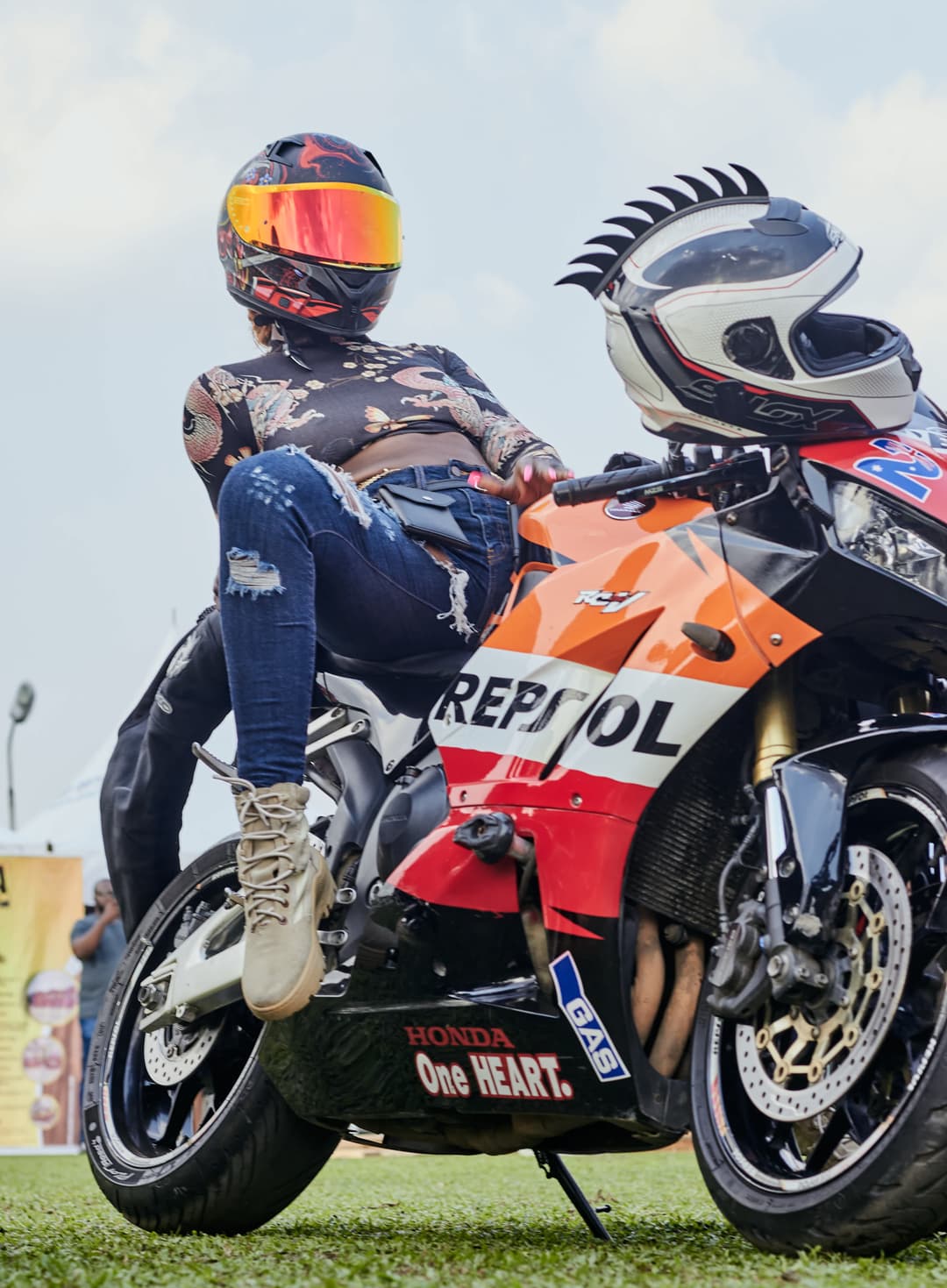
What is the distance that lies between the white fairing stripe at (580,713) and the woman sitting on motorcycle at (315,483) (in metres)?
0.35

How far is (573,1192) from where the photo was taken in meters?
3.60

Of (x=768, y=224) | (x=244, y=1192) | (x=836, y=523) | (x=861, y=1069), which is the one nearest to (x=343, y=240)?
(x=768, y=224)

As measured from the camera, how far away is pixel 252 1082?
3.84 m

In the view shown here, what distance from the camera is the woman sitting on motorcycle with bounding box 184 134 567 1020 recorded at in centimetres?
339

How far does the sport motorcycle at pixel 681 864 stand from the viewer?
255 cm

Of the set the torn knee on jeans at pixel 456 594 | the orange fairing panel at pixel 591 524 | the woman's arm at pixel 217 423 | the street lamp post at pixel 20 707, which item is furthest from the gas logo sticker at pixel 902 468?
the street lamp post at pixel 20 707

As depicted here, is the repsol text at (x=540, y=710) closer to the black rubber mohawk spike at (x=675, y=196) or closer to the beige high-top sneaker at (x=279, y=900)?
the beige high-top sneaker at (x=279, y=900)

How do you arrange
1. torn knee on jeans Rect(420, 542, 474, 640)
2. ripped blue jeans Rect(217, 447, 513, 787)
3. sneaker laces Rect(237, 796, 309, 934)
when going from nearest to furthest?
sneaker laces Rect(237, 796, 309, 934) < ripped blue jeans Rect(217, 447, 513, 787) < torn knee on jeans Rect(420, 542, 474, 640)

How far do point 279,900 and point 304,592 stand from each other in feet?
1.99

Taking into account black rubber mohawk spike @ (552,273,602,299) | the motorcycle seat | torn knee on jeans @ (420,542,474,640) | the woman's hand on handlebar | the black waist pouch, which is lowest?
the motorcycle seat

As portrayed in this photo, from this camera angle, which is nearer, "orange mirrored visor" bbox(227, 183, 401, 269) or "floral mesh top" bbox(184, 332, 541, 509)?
"floral mesh top" bbox(184, 332, 541, 509)

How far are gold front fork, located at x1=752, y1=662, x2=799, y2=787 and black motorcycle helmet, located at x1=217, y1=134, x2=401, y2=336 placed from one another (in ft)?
6.08

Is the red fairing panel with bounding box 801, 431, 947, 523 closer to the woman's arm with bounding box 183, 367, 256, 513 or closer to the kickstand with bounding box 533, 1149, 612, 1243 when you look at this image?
the kickstand with bounding box 533, 1149, 612, 1243

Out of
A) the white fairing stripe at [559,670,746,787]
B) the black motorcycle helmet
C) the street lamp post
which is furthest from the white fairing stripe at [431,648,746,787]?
the street lamp post
